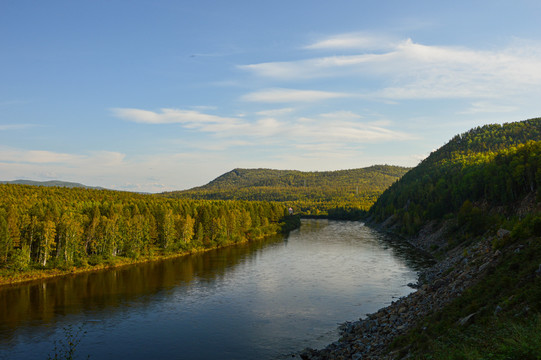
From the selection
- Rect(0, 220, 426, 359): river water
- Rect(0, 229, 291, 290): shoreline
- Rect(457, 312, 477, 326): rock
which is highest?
Rect(457, 312, 477, 326): rock

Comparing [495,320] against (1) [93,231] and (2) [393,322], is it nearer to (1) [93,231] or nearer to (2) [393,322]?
(2) [393,322]

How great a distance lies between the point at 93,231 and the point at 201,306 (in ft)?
141

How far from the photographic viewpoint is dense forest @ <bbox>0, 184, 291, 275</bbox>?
71.4 metres

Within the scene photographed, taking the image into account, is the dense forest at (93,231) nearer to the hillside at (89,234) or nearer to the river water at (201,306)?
the hillside at (89,234)

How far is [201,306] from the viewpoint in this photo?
2028 inches

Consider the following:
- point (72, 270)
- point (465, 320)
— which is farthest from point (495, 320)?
point (72, 270)

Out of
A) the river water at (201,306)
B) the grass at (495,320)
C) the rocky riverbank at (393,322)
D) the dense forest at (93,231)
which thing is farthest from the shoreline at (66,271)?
the grass at (495,320)

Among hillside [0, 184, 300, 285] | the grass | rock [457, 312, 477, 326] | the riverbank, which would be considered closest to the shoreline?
the riverbank

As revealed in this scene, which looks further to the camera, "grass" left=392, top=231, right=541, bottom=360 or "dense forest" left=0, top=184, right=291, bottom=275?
"dense forest" left=0, top=184, right=291, bottom=275

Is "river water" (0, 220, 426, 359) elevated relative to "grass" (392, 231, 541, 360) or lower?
lower

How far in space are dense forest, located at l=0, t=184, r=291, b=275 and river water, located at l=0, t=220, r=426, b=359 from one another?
8.38 m

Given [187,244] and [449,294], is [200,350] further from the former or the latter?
[187,244]

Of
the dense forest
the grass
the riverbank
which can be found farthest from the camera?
the dense forest

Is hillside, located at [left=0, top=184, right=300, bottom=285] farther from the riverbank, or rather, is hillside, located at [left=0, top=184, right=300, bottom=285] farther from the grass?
the grass
